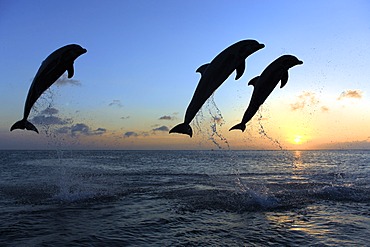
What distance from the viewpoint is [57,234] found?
895 centimetres

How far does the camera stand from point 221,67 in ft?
23.6

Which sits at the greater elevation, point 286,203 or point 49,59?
point 49,59

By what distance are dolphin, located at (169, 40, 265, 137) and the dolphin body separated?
88 centimetres

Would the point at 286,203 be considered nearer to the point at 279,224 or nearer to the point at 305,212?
the point at 305,212

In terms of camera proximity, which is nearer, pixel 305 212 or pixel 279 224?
pixel 279 224

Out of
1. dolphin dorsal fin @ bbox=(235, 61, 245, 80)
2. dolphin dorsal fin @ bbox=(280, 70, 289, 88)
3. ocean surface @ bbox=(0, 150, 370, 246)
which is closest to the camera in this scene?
dolphin dorsal fin @ bbox=(235, 61, 245, 80)

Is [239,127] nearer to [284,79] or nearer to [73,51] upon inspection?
[284,79]

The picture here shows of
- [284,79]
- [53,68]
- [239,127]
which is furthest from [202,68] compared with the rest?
[53,68]

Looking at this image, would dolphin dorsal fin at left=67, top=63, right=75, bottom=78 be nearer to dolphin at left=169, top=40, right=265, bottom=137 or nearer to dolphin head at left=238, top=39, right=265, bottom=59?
dolphin at left=169, top=40, right=265, bottom=137

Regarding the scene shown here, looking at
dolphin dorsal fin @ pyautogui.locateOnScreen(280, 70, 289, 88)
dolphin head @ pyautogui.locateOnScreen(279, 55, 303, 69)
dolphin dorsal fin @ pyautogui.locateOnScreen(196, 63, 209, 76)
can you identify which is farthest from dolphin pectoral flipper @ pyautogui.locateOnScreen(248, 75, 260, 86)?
dolphin dorsal fin @ pyautogui.locateOnScreen(196, 63, 209, 76)

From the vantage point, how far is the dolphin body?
26.2 feet

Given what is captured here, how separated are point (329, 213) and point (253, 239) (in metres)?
4.71

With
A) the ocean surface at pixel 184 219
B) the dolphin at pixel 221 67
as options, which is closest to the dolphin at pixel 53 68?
the dolphin at pixel 221 67

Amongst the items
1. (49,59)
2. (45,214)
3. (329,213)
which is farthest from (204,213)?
(49,59)
